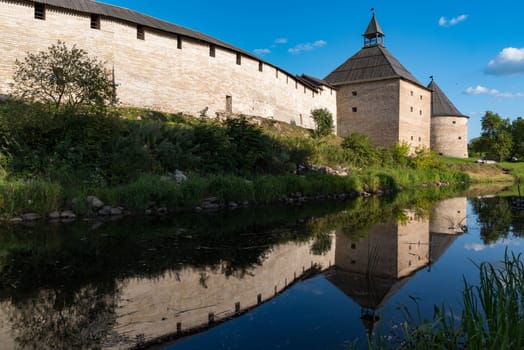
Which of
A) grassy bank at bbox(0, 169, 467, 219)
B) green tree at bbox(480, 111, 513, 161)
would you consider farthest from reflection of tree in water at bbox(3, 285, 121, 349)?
green tree at bbox(480, 111, 513, 161)

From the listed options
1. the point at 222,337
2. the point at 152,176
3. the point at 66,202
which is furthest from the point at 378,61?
the point at 222,337

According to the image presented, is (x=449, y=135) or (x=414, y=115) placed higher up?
(x=414, y=115)

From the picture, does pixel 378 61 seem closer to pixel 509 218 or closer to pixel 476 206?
pixel 476 206

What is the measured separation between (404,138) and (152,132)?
2211 cm

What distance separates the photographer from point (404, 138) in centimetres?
2900

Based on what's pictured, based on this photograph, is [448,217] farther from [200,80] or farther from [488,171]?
[488,171]

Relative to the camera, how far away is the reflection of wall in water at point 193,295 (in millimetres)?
3209

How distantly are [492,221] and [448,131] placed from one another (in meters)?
30.4

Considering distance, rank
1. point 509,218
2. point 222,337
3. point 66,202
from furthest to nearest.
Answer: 1. point 509,218
2. point 66,202
3. point 222,337

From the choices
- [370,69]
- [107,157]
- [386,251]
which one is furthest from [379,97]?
[386,251]

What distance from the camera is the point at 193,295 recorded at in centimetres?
386

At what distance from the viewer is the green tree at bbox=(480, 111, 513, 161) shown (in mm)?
38719

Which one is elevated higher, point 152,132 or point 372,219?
point 152,132

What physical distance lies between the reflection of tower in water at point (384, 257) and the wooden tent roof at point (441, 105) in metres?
30.8
